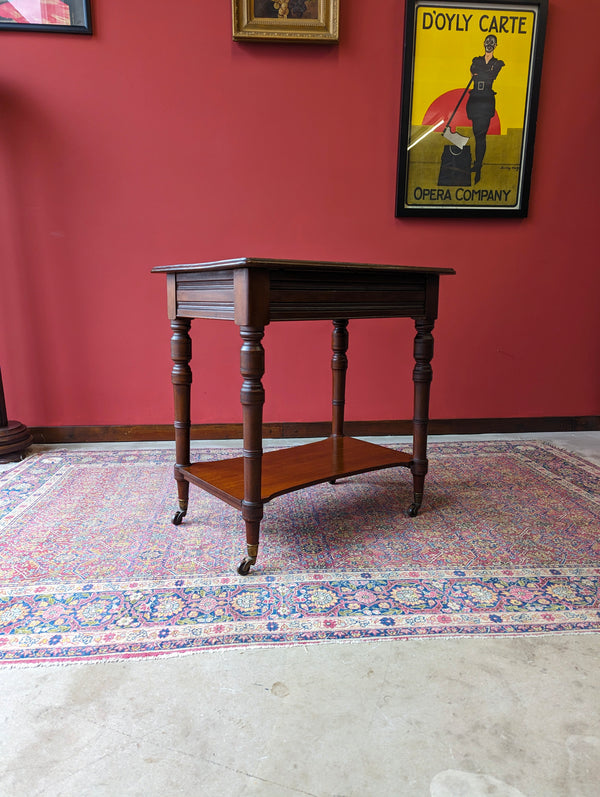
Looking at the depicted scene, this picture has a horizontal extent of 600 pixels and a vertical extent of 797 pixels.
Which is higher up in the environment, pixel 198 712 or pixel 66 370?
pixel 66 370

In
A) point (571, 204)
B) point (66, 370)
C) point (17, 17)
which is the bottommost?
point (66, 370)

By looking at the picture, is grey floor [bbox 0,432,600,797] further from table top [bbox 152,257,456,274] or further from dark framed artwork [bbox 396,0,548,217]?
dark framed artwork [bbox 396,0,548,217]

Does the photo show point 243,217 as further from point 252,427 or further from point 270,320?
point 252,427

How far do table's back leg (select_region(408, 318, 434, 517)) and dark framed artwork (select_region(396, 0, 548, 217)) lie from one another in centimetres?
129

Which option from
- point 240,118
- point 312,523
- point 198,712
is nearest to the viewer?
point 198,712

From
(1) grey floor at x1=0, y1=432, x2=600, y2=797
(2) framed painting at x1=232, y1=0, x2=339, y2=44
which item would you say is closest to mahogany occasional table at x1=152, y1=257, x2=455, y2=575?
(1) grey floor at x1=0, y1=432, x2=600, y2=797

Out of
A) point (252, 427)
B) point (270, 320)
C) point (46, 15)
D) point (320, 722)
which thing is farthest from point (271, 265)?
point (46, 15)

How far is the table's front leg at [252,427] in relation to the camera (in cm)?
148

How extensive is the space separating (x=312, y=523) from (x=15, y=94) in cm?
273

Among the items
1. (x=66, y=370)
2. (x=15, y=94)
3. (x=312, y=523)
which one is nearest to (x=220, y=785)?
(x=312, y=523)

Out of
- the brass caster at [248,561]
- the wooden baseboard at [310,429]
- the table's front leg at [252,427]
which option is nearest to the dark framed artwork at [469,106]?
the wooden baseboard at [310,429]

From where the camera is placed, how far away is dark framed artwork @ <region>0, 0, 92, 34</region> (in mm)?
2600

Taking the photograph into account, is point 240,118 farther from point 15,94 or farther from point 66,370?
point 66,370

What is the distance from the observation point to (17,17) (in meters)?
2.61
